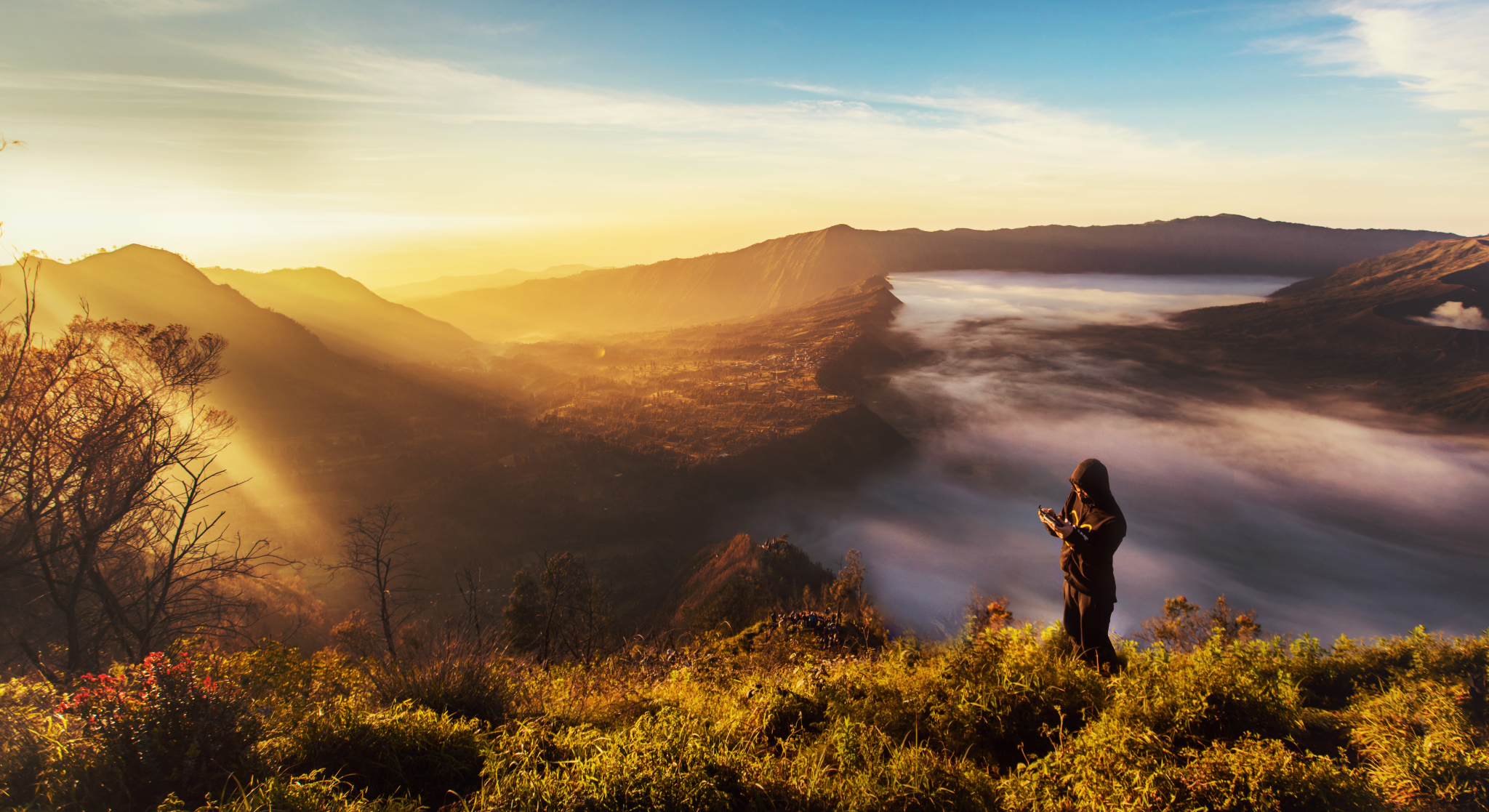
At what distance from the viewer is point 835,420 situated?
6512 centimetres

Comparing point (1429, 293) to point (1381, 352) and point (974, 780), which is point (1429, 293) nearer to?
point (1381, 352)

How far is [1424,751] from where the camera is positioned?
336 cm

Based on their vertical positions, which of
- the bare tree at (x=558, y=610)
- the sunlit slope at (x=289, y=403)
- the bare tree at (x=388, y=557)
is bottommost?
the bare tree at (x=388, y=557)

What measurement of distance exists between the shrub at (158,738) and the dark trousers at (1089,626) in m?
7.21

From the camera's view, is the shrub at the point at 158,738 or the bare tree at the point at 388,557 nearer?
the shrub at the point at 158,738

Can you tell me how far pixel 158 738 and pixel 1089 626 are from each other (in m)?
7.92

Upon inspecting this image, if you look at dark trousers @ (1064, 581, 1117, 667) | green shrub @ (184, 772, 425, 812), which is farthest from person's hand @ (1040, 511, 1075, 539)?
green shrub @ (184, 772, 425, 812)

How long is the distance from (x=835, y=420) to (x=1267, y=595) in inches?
1733

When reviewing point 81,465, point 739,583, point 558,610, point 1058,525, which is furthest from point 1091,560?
point 558,610

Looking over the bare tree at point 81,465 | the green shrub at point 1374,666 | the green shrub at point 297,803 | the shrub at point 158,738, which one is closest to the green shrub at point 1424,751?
the green shrub at point 1374,666

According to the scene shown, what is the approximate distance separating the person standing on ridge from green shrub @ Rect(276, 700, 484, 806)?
5.69 m

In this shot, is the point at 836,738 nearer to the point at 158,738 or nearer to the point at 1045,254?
the point at 158,738

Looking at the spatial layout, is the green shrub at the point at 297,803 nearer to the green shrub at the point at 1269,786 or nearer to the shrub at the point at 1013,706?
the shrub at the point at 1013,706

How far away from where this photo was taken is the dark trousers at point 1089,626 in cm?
536
